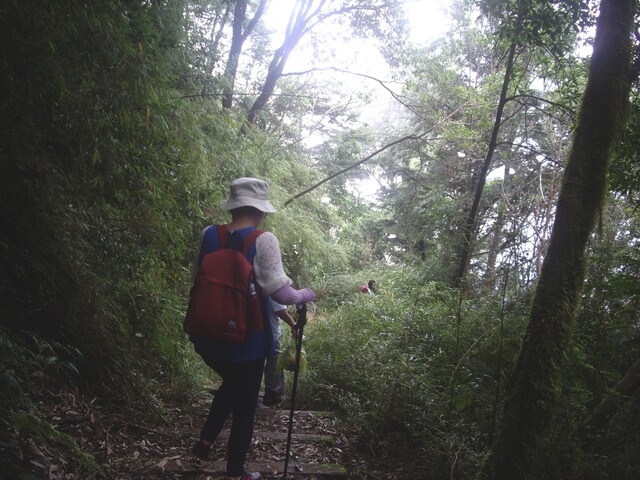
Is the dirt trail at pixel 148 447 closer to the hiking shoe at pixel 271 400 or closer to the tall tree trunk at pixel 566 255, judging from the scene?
the hiking shoe at pixel 271 400

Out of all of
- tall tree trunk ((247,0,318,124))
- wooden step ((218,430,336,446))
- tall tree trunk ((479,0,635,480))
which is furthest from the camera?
tall tree trunk ((247,0,318,124))

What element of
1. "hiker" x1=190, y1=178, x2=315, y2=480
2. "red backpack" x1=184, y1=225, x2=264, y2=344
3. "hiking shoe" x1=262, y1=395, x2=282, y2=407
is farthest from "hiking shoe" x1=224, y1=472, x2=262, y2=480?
"hiking shoe" x1=262, y1=395, x2=282, y2=407

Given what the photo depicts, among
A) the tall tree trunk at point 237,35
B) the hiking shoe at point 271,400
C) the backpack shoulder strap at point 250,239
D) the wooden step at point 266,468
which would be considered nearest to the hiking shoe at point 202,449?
the wooden step at point 266,468

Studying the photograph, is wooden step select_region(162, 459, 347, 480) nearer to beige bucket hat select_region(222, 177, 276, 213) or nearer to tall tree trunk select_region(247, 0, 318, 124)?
beige bucket hat select_region(222, 177, 276, 213)

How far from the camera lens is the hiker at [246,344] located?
2609 millimetres

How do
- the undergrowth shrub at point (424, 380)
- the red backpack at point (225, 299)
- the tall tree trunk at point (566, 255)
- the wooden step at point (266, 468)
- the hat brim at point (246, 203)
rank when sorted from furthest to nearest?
1. the undergrowth shrub at point (424, 380)
2. the wooden step at point (266, 468)
3. the hat brim at point (246, 203)
4. the red backpack at point (225, 299)
5. the tall tree trunk at point (566, 255)

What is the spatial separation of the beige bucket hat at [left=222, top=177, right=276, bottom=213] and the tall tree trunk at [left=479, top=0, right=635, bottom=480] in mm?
1742

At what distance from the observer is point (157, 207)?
4.16 metres

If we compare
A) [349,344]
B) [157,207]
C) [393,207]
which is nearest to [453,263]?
[349,344]

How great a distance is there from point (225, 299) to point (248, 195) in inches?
28.3

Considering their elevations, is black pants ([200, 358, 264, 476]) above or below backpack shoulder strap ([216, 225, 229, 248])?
below

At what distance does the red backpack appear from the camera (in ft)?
8.20

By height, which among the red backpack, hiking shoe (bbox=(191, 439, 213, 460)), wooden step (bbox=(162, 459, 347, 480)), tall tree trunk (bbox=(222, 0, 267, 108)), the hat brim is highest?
tall tree trunk (bbox=(222, 0, 267, 108))

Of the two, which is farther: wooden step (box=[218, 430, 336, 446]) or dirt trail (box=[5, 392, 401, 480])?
wooden step (box=[218, 430, 336, 446])
